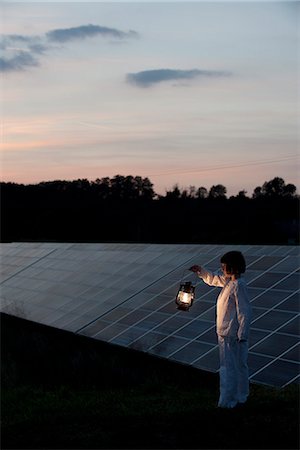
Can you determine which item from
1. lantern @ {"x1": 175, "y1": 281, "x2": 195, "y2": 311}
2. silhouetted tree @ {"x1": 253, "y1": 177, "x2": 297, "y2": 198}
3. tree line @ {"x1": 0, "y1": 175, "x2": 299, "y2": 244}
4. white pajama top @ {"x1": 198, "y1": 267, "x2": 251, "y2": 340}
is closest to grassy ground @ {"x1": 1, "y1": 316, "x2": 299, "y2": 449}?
white pajama top @ {"x1": 198, "y1": 267, "x2": 251, "y2": 340}

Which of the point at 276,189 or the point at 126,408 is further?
the point at 276,189

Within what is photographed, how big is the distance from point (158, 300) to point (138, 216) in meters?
46.7

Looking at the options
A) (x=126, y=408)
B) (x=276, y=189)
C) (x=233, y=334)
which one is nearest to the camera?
(x=233, y=334)

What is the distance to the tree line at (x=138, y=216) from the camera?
57.2 m

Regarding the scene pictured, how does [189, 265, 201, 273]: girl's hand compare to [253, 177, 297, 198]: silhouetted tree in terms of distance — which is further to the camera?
[253, 177, 297, 198]: silhouetted tree

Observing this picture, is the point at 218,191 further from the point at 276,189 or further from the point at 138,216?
the point at 138,216

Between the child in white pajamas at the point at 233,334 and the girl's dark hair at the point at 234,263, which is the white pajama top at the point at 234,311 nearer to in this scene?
Answer: the child in white pajamas at the point at 233,334

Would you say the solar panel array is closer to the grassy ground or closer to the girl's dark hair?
the grassy ground

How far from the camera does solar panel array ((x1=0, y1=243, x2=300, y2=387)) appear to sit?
13281 millimetres

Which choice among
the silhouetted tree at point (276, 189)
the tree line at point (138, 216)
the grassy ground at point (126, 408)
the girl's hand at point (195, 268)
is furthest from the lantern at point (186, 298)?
the silhouetted tree at point (276, 189)

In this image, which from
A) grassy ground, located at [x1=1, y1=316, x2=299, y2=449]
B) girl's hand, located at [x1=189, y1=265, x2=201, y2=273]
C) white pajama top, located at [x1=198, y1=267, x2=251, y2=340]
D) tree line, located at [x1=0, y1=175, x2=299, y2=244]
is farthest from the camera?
tree line, located at [x1=0, y1=175, x2=299, y2=244]

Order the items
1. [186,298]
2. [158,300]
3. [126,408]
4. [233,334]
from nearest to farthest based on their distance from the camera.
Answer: [233,334]
[126,408]
[186,298]
[158,300]

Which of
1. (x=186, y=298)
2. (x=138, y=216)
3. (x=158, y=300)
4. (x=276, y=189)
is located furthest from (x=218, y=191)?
(x=186, y=298)

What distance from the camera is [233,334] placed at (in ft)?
27.3
